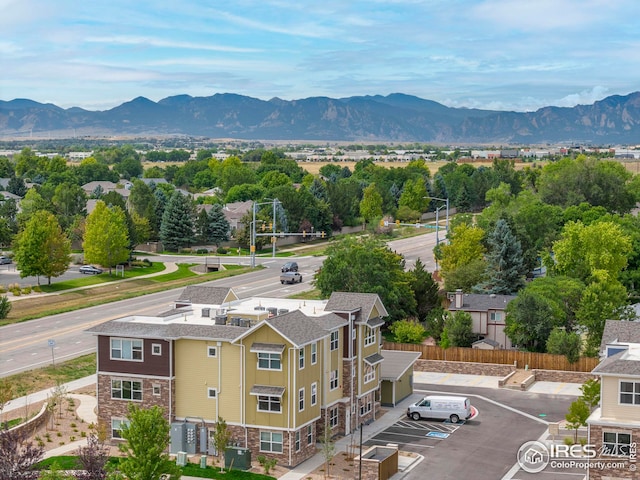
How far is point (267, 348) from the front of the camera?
4594 cm

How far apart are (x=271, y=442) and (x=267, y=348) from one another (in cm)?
429

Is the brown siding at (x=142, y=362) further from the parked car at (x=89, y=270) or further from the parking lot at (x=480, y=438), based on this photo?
the parked car at (x=89, y=270)

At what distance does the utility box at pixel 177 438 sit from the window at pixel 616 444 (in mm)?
18417

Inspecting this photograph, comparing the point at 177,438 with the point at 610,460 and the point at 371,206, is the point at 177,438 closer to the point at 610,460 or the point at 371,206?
the point at 610,460

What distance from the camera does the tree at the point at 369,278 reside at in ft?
250

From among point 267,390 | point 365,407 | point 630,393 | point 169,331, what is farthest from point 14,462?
point 630,393

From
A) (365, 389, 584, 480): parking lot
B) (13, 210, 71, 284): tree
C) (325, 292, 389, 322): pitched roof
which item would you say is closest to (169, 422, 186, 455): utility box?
(365, 389, 584, 480): parking lot

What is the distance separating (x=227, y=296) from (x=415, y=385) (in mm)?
14202

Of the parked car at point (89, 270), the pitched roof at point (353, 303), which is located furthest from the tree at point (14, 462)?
the parked car at point (89, 270)

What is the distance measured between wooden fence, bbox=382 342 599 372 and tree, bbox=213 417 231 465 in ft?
79.1

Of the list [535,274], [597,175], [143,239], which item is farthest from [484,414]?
[597,175]

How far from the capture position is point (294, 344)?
4562cm

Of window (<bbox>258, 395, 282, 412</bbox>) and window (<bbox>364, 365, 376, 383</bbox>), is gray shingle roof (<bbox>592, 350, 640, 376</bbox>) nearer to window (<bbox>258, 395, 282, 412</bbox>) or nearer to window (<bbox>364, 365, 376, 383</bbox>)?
window (<bbox>364, 365, 376, 383</bbox>)

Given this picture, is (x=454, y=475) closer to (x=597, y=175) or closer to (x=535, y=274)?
(x=535, y=274)
